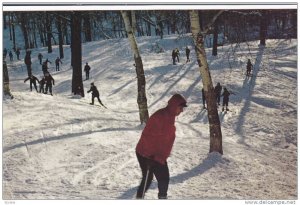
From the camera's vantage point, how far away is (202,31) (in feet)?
26.4

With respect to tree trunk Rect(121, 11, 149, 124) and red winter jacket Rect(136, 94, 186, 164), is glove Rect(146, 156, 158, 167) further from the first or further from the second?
tree trunk Rect(121, 11, 149, 124)

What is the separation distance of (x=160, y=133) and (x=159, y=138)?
0.24ft

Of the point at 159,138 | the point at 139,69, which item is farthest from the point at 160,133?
the point at 139,69

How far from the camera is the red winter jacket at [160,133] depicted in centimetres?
549

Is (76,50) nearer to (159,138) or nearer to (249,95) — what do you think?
(249,95)

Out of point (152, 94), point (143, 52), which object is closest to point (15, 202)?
point (152, 94)

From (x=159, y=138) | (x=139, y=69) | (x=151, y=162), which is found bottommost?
(x=151, y=162)

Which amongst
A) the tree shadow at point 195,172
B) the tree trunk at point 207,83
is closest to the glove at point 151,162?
the tree shadow at point 195,172

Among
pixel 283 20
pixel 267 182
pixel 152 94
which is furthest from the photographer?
pixel 152 94

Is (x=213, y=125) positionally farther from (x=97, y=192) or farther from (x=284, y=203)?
(x=97, y=192)

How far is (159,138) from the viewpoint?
553 cm

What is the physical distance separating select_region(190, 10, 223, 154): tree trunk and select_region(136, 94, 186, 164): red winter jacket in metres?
2.82

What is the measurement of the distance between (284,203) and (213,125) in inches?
93.4

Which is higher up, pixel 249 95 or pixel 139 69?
pixel 139 69
